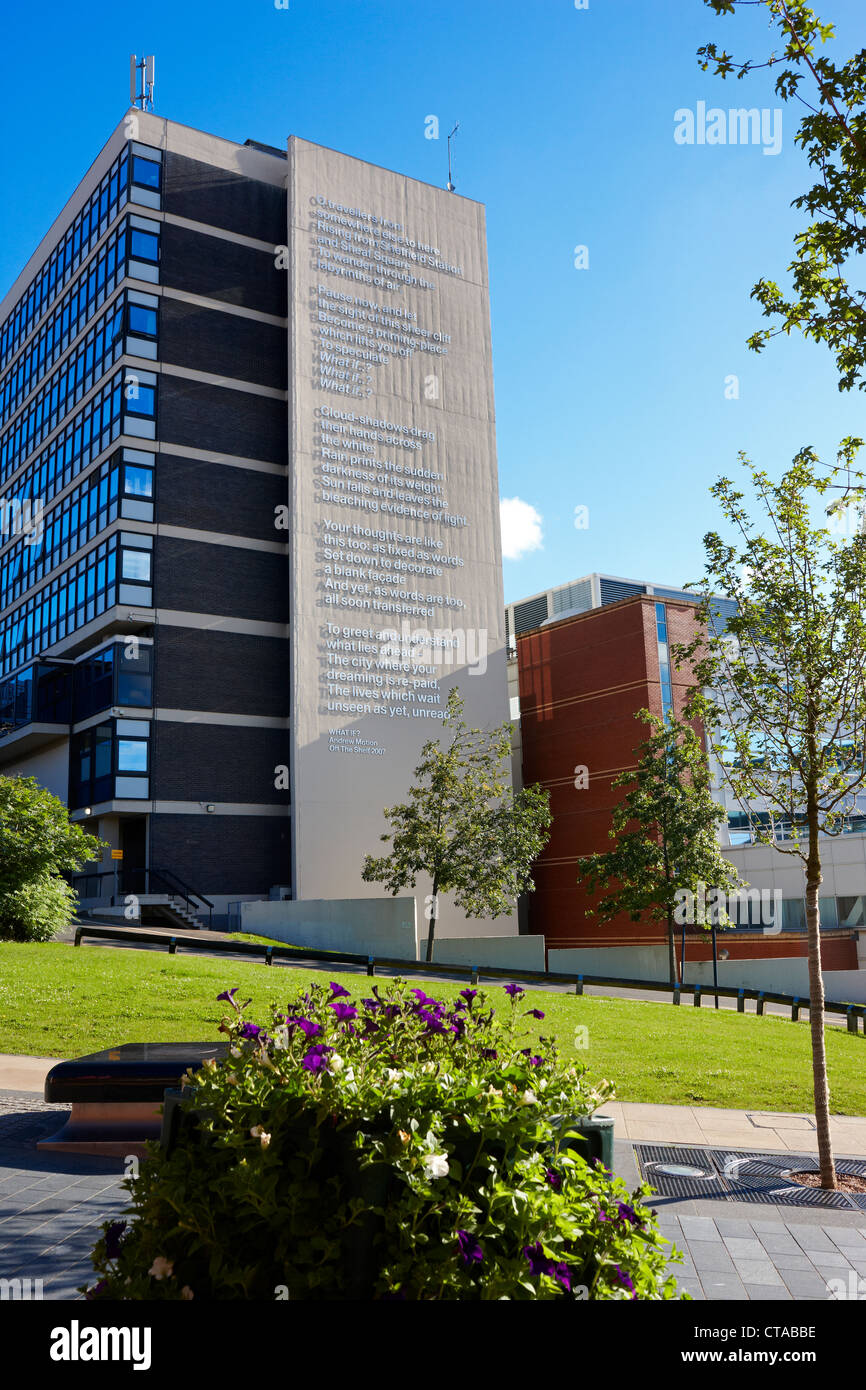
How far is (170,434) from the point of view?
38.3 m

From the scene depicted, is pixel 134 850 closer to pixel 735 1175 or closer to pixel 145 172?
pixel 145 172

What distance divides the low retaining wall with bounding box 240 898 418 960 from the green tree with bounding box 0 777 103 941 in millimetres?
11541

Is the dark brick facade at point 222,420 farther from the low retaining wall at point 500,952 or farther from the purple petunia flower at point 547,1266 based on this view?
the purple petunia flower at point 547,1266

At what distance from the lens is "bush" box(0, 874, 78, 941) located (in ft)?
69.3

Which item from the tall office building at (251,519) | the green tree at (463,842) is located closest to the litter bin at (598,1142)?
the green tree at (463,842)

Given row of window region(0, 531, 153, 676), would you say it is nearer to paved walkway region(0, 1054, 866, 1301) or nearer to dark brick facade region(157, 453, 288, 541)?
dark brick facade region(157, 453, 288, 541)

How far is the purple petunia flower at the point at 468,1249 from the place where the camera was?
2831 millimetres

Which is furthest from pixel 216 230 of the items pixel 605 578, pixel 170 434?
pixel 605 578

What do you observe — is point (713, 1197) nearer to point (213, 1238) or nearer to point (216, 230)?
point (213, 1238)

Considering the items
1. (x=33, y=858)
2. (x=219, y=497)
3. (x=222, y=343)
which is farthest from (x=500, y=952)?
(x=222, y=343)

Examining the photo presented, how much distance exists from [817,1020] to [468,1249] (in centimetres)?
778

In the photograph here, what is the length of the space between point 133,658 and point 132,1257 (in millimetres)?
34803

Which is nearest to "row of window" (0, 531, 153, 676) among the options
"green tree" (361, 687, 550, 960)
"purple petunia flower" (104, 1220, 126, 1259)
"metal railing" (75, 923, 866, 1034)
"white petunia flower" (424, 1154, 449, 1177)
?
"green tree" (361, 687, 550, 960)
